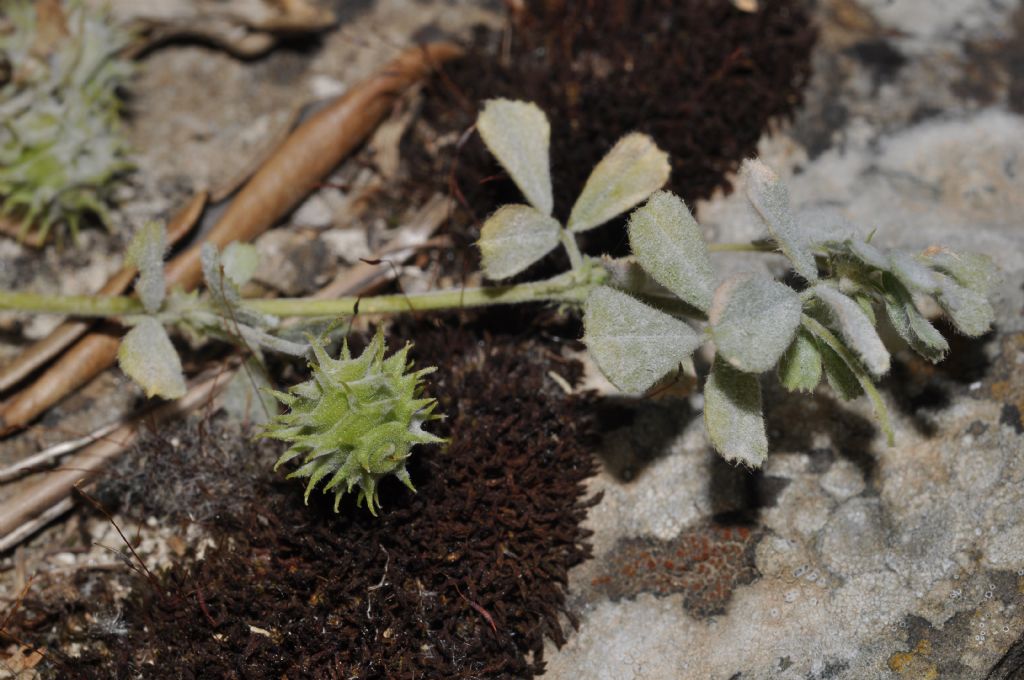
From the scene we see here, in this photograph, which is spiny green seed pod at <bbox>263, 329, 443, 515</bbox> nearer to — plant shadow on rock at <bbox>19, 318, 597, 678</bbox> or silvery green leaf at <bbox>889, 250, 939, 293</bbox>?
plant shadow on rock at <bbox>19, 318, 597, 678</bbox>

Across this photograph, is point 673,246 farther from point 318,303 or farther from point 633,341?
point 318,303

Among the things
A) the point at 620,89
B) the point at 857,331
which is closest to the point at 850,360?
the point at 857,331

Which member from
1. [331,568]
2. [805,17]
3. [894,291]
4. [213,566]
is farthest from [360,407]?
[805,17]

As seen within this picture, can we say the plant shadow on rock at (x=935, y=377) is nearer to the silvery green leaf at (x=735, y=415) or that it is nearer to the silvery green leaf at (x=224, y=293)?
the silvery green leaf at (x=735, y=415)

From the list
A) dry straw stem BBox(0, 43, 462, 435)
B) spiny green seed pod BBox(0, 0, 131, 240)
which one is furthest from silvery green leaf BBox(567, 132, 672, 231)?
spiny green seed pod BBox(0, 0, 131, 240)

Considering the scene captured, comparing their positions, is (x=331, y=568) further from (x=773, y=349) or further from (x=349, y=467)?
(x=773, y=349)

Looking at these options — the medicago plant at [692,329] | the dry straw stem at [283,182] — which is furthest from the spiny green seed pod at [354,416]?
the dry straw stem at [283,182]

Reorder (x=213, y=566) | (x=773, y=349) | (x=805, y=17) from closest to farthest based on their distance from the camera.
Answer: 1. (x=773, y=349)
2. (x=213, y=566)
3. (x=805, y=17)
